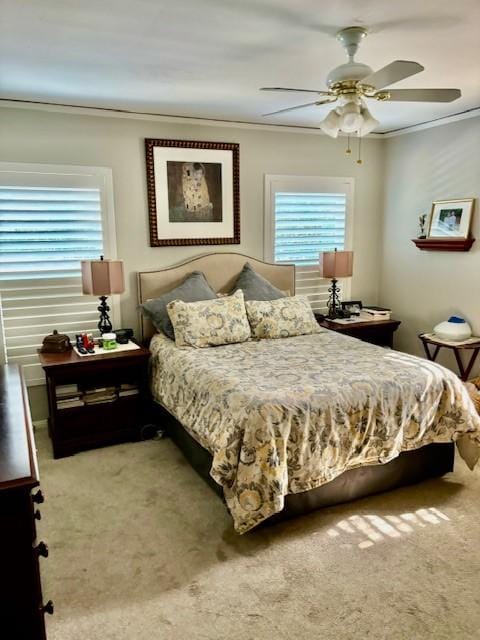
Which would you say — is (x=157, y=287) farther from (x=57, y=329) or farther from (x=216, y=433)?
(x=216, y=433)

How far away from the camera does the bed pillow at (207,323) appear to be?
373 centimetres

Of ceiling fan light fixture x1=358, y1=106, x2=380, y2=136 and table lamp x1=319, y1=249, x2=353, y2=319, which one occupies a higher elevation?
ceiling fan light fixture x1=358, y1=106, x2=380, y2=136

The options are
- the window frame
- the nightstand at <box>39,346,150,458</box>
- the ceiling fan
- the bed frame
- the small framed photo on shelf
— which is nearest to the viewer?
the ceiling fan

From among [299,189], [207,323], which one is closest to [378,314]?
[299,189]

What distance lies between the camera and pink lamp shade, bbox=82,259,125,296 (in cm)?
369

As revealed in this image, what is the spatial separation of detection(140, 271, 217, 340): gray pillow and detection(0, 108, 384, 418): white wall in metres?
0.28

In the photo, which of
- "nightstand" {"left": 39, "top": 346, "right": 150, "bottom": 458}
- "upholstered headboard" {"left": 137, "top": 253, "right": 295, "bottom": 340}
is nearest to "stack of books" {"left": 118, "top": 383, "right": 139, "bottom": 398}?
"nightstand" {"left": 39, "top": 346, "right": 150, "bottom": 458}

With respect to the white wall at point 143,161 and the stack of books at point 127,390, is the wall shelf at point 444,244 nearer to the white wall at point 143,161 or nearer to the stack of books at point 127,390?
the white wall at point 143,161

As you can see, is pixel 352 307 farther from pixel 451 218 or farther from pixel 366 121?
pixel 366 121

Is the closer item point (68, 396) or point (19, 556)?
point (19, 556)

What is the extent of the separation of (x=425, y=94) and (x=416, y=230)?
265 cm

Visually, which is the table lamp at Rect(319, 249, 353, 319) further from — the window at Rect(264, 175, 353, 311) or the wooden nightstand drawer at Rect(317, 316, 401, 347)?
the wooden nightstand drawer at Rect(317, 316, 401, 347)

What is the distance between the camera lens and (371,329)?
4.80m

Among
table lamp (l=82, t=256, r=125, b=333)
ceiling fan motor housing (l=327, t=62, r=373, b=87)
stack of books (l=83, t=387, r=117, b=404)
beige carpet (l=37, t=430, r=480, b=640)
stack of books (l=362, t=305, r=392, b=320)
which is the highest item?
ceiling fan motor housing (l=327, t=62, r=373, b=87)
